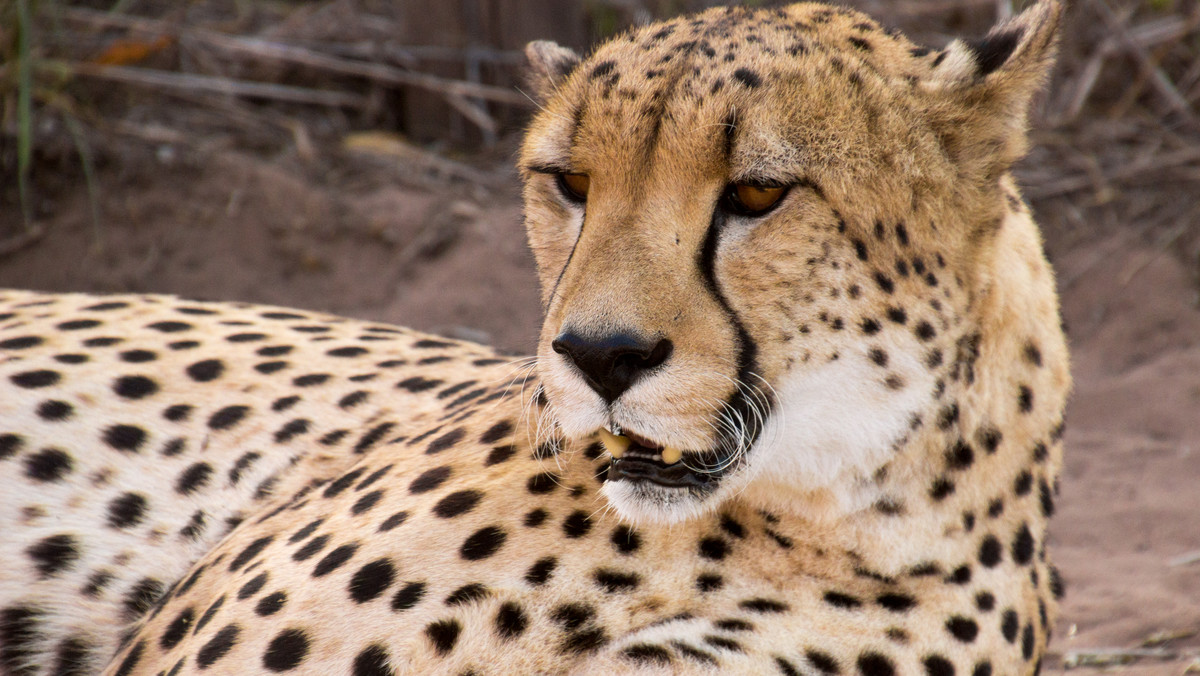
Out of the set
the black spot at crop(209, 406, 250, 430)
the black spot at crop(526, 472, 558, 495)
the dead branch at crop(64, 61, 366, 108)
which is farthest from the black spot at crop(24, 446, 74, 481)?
the dead branch at crop(64, 61, 366, 108)

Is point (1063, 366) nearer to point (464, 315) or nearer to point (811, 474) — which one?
point (811, 474)

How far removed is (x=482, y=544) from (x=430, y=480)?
0.61 ft

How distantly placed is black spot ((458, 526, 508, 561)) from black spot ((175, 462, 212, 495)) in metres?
0.75

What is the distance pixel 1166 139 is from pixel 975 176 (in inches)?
138

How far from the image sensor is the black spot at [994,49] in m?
1.56

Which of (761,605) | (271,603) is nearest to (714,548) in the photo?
(761,605)

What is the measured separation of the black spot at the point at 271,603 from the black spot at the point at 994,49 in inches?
47.7

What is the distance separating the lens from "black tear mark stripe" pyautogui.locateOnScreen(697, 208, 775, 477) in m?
1.43

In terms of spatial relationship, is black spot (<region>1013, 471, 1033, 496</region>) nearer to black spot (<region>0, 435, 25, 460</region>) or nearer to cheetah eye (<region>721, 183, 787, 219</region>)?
cheetah eye (<region>721, 183, 787, 219</region>)

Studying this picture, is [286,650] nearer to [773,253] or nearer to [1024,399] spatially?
[773,253]

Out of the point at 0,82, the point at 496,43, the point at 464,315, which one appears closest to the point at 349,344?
the point at 464,315

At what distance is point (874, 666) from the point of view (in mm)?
1559

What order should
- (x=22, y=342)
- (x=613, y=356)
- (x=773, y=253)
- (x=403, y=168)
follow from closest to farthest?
(x=613, y=356) → (x=773, y=253) → (x=22, y=342) → (x=403, y=168)

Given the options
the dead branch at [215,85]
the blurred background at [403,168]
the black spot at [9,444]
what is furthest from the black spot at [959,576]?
the dead branch at [215,85]
